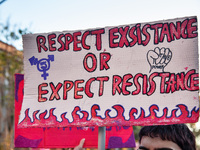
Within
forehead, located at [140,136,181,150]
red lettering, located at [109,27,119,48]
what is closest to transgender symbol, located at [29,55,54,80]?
red lettering, located at [109,27,119,48]

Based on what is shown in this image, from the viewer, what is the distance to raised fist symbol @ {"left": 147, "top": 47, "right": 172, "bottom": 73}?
2.74 meters

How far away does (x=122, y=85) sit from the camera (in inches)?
112

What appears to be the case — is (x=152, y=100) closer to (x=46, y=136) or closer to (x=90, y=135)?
(x=90, y=135)

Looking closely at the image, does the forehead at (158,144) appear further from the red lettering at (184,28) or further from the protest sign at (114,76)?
the red lettering at (184,28)

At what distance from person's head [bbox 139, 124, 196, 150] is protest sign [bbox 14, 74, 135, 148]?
0.88 meters

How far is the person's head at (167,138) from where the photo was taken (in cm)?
249

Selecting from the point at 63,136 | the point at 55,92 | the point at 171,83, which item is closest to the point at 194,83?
the point at 171,83

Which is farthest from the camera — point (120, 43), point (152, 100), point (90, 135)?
point (90, 135)

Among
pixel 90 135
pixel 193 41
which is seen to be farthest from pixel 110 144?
pixel 193 41

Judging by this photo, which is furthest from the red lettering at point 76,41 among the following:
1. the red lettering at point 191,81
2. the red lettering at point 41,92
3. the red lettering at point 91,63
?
the red lettering at point 191,81

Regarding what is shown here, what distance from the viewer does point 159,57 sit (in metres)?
2.77

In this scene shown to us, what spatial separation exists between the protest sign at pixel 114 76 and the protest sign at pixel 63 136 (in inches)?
22.0

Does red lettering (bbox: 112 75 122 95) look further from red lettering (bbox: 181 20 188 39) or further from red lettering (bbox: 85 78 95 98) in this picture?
red lettering (bbox: 181 20 188 39)

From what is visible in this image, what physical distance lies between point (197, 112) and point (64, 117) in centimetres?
115
